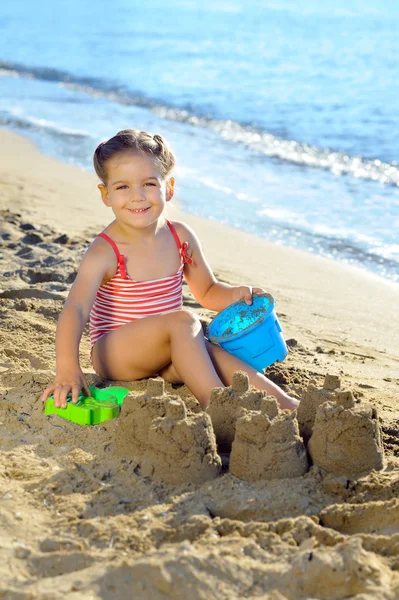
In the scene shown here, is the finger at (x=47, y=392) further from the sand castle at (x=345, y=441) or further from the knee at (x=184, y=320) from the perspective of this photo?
the sand castle at (x=345, y=441)

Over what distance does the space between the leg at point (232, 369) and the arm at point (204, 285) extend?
389 millimetres

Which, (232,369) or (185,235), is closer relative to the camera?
(232,369)

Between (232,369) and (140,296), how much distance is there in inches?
21.9

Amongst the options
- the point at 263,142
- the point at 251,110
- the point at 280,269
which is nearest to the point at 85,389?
the point at 280,269

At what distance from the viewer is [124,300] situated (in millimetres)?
3523

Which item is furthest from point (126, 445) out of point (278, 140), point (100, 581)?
point (278, 140)

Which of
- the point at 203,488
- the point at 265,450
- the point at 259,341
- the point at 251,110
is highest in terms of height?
the point at 251,110

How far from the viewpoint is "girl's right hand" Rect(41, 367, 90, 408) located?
9.84 ft

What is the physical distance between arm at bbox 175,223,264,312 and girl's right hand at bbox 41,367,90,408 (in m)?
0.90

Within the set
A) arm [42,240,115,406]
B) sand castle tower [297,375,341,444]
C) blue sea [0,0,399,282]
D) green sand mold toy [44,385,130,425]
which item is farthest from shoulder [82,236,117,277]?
blue sea [0,0,399,282]

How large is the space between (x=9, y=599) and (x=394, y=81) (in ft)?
45.1

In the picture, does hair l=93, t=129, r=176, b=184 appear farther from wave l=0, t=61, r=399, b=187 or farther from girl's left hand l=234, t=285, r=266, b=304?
wave l=0, t=61, r=399, b=187

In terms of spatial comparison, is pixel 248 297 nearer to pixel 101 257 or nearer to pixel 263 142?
pixel 101 257

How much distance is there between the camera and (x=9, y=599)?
6.23 feet
